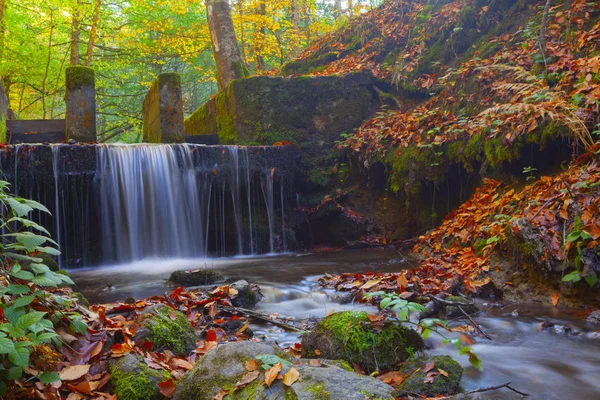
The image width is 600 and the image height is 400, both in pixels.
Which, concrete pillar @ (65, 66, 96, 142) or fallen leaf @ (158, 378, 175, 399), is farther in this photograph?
concrete pillar @ (65, 66, 96, 142)

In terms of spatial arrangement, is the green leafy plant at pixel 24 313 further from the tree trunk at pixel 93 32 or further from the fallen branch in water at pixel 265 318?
the tree trunk at pixel 93 32

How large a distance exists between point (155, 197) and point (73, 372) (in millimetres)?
7151

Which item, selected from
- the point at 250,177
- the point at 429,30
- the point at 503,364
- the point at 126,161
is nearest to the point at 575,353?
the point at 503,364

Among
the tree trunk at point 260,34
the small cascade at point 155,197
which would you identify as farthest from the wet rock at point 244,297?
the tree trunk at point 260,34

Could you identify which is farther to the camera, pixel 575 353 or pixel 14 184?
pixel 14 184

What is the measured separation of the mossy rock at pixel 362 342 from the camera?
9.78 feet

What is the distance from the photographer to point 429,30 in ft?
35.9

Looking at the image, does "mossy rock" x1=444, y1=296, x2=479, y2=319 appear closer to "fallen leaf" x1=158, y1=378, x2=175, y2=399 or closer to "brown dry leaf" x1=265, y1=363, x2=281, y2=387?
"brown dry leaf" x1=265, y1=363, x2=281, y2=387

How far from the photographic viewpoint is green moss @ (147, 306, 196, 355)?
3167mm

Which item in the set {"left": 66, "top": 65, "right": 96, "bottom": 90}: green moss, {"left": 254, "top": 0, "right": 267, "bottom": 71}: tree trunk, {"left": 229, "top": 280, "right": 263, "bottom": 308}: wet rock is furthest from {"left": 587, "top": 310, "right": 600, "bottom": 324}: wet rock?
{"left": 254, "top": 0, "right": 267, "bottom": 71}: tree trunk

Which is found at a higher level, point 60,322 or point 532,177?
point 532,177

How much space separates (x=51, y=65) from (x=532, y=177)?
1740 cm

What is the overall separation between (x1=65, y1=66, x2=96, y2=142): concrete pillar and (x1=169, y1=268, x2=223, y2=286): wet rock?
722 centimetres

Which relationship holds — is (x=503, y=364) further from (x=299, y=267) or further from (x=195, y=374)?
(x=299, y=267)
